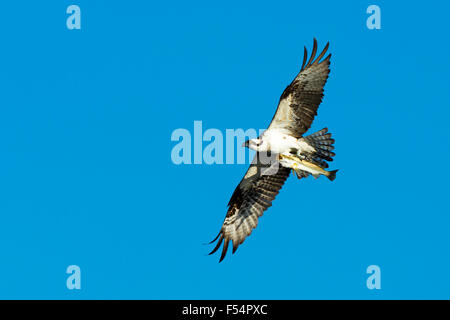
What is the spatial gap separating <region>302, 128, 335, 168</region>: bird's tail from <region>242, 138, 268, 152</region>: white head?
718 mm

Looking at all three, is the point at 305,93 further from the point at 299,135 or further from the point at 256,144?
the point at 256,144

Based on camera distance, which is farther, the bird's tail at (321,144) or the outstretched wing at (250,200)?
the outstretched wing at (250,200)

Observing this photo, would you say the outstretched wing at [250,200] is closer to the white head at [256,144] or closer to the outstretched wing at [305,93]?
the white head at [256,144]

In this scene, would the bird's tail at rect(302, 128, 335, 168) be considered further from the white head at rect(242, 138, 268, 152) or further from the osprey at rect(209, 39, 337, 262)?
the white head at rect(242, 138, 268, 152)

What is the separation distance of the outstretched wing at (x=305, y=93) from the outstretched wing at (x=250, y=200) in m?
1.03

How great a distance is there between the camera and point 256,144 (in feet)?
36.6

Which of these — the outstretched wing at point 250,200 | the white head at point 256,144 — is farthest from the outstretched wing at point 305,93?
the outstretched wing at point 250,200

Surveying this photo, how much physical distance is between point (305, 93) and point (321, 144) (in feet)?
2.96

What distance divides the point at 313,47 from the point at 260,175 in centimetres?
248

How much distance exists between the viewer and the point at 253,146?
36.6 ft

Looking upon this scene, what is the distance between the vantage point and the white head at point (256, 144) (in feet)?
36.5

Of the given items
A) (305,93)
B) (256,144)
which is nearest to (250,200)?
(256,144)
